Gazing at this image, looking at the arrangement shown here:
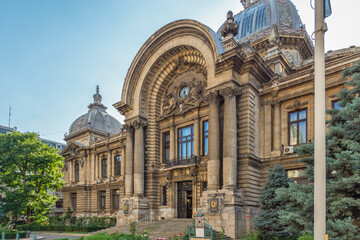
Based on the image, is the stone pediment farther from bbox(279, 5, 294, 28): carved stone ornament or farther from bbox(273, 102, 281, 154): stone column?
bbox(279, 5, 294, 28): carved stone ornament

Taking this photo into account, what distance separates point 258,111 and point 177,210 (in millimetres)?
10782

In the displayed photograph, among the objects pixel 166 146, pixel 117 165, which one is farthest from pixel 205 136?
pixel 117 165

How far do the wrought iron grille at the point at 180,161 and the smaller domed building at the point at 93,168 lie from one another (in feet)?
30.7

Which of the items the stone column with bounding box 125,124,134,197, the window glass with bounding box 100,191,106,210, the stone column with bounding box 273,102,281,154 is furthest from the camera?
the window glass with bounding box 100,191,106,210

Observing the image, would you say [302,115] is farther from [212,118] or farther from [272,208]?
[272,208]

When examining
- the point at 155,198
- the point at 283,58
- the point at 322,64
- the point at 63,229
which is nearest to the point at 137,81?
the point at 155,198

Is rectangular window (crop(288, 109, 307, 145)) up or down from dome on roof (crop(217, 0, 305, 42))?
down

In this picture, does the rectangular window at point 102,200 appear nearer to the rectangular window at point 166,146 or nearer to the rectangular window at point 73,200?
the rectangular window at point 73,200

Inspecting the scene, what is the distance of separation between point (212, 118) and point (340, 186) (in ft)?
41.3

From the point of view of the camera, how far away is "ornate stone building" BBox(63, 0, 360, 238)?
2105 cm

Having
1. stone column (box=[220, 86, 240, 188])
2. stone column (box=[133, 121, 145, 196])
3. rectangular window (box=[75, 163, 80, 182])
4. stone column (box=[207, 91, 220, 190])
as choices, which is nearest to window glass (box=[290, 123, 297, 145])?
stone column (box=[220, 86, 240, 188])

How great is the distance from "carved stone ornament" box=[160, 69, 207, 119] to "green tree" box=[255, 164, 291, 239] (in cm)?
997

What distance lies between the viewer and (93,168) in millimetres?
40312

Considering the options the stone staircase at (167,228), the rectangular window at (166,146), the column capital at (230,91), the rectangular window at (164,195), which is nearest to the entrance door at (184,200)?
the stone staircase at (167,228)
